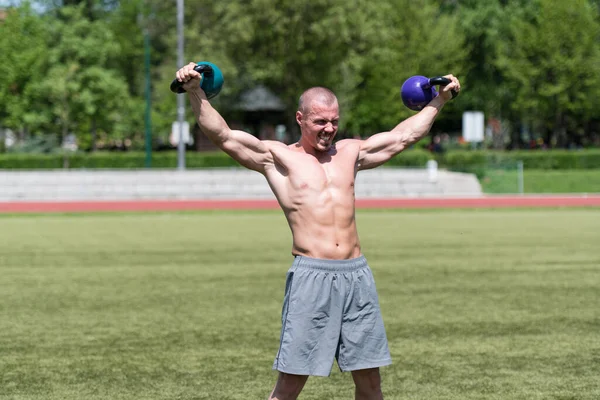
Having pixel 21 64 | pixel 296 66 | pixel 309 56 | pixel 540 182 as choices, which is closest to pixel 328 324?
pixel 540 182

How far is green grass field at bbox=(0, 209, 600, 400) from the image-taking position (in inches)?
294

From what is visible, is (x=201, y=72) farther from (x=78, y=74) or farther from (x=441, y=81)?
(x=78, y=74)

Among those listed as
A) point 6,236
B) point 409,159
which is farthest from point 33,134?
point 6,236

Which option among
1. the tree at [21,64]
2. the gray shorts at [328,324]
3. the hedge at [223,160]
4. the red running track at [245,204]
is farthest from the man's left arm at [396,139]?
the tree at [21,64]

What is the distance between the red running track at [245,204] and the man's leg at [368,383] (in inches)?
910

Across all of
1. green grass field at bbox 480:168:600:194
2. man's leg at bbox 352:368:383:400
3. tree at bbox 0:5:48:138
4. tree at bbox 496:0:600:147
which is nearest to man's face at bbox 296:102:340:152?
man's leg at bbox 352:368:383:400

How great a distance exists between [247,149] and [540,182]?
1205 inches

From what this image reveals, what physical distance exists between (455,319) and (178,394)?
156 inches

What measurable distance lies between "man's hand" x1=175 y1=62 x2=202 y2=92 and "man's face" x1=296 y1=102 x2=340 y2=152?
58 centimetres

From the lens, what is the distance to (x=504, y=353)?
8508 mm

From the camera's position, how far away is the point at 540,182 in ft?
114

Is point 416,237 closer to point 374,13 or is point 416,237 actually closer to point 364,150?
point 364,150

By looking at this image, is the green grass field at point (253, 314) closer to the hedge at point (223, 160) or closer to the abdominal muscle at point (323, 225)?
the abdominal muscle at point (323, 225)

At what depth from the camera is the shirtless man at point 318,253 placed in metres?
5.12
